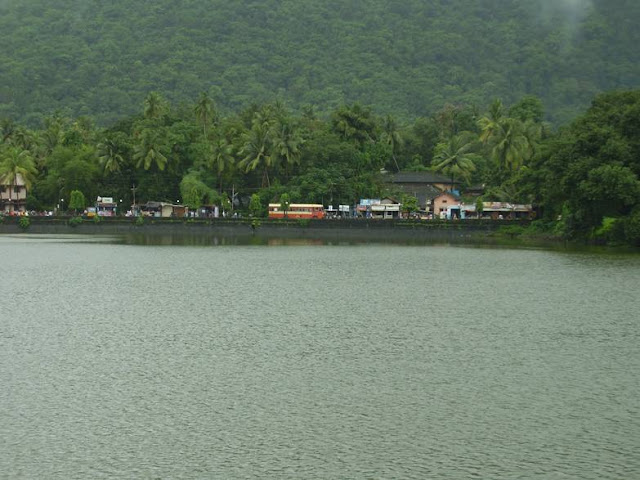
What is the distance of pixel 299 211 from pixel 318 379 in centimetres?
8610

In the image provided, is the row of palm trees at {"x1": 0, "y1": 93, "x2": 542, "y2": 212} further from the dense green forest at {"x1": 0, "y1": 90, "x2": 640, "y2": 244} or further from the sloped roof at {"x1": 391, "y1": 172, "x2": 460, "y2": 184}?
the sloped roof at {"x1": 391, "y1": 172, "x2": 460, "y2": 184}

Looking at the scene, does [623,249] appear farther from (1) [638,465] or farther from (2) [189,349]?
(1) [638,465]

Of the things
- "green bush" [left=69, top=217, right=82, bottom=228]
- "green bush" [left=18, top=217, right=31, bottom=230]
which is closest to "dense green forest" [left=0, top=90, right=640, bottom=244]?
"green bush" [left=69, top=217, right=82, bottom=228]

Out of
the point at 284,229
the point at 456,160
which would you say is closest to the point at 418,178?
the point at 456,160

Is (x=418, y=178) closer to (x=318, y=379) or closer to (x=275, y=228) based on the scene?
(x=275, y=228)

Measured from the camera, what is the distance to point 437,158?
419 feet

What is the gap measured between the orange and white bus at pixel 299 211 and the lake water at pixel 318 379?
62.9 metres

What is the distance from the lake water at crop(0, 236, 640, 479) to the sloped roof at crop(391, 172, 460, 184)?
248 feet

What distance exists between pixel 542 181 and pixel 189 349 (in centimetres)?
6710

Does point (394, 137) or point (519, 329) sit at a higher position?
point (394, 137)

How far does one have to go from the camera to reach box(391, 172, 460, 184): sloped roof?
121 m

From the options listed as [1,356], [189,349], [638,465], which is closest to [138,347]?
[189,349]

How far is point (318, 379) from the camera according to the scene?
23.8m

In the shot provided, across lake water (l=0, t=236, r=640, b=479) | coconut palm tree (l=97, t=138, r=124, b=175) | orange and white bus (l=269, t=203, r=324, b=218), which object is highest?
coconut palm tree (l=97, t=138, r=124, b=175)
